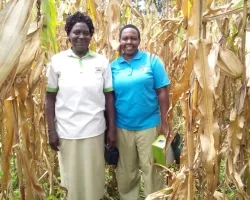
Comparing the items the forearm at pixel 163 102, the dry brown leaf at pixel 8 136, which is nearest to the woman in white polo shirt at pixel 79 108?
the forearm at pixel 163 102

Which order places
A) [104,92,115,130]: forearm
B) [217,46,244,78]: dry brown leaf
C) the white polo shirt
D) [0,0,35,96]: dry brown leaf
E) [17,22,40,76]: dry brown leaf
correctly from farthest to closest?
[104,92,115,130]: forearm
the white polo shirt
[217,46,244,78]: dry brown leaf
[17,22,40,76]: dry brown leaf
[0,0,35,96]: dry brown leaf

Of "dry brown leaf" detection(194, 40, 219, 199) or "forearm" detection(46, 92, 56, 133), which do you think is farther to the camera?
"forearm" detection(46, 92, 56, 133)

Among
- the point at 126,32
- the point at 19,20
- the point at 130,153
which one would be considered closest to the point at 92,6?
the point at 126,32

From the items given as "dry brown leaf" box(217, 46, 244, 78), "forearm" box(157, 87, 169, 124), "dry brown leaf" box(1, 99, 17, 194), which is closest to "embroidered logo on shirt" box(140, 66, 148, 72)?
"forearm" box(157, 87, 169, 124)

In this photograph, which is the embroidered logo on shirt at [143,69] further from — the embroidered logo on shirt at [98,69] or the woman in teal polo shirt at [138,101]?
the embroidered logo on shirt at [98,69]

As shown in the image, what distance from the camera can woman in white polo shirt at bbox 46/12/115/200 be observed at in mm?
1591

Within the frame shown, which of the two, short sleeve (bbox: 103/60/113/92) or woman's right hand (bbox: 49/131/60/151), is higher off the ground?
short sleeve (bbox: 103/60/113/92)

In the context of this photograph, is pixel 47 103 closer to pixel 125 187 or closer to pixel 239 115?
pixel 125 187

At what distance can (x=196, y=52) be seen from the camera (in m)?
0.89

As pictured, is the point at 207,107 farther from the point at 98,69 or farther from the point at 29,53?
the point at 98,69

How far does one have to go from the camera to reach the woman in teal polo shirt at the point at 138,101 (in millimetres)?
1721

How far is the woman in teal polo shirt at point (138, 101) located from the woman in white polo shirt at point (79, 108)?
3.3 inches

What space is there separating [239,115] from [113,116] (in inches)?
29.3

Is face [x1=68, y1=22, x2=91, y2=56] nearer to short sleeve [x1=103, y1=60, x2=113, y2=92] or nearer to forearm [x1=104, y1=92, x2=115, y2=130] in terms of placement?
short sleeve [x1=103, y1=60, x2=113, y2=92]
